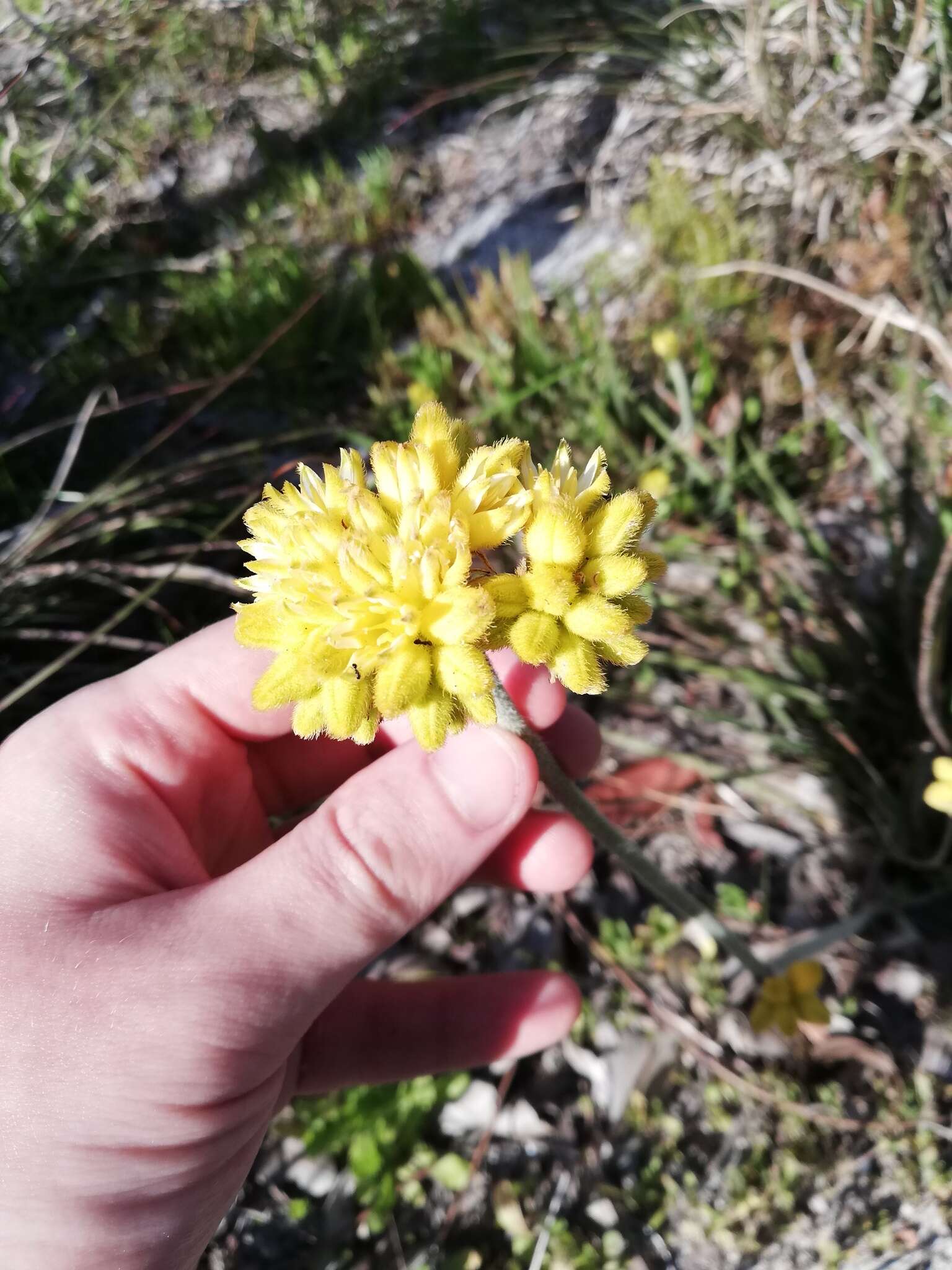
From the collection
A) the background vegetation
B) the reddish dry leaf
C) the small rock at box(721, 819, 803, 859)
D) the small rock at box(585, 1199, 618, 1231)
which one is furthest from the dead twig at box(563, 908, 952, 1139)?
the small rock at box(721, 819, 803, 859)

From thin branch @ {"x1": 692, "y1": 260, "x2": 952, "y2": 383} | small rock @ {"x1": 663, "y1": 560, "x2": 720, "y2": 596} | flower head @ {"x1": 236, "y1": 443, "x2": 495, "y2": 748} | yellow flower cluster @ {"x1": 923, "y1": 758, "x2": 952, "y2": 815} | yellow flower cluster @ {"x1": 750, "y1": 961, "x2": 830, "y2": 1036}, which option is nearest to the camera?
flower head @ {"x1": 236, "y1": 443, "x2": 495, "y2": 748}

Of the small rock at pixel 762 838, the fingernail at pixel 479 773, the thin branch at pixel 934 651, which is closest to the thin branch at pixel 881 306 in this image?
the thin branch at pixel 934 651

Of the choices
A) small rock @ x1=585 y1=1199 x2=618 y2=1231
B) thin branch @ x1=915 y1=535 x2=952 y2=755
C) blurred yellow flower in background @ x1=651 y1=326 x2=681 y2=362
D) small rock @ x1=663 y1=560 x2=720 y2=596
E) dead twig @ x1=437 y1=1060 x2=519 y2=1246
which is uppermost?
blurred yellow flower in background @ x1=651 y1=326 x2=681 y2=362

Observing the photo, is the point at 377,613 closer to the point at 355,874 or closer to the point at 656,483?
the point at 355,874

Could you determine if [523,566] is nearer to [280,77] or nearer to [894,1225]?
[894,1225]

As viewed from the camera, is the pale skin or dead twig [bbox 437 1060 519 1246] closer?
the pale skin

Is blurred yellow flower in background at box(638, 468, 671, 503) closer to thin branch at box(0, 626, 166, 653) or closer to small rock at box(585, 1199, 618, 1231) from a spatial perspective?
thin branch at box(0, 626, 166, 653)

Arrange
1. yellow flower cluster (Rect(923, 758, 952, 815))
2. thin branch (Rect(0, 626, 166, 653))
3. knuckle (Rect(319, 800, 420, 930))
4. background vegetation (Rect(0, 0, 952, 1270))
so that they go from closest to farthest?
knuckle (Rect(319, 800, 420, 930))
yellow flower cluster (Rect(923, 758, 952, 815))
background vegetation (Rect(0, 0, 952, 1270))
thin branch (Rect(0, 626, 166, 653))

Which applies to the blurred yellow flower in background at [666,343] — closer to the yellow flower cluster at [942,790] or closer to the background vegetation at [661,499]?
the background vegetation at [661,499]
